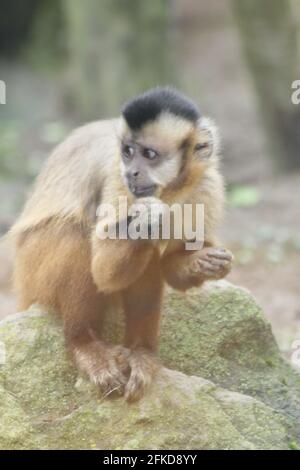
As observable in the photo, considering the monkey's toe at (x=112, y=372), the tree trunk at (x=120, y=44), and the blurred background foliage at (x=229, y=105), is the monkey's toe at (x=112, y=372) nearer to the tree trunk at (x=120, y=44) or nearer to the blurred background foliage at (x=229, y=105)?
the blurred background foliage at (x=229, y=105)

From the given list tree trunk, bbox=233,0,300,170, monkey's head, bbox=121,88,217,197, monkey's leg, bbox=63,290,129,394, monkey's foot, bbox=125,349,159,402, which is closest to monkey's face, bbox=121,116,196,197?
monkey's head, bbox=121,88,217,197

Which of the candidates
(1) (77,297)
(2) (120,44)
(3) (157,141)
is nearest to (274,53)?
(2) (120,44)

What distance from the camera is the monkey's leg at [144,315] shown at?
508cm

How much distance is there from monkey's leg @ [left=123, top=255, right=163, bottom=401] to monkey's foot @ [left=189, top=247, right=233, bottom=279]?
0.73 ft

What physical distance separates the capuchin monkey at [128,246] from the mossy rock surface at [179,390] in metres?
0.13

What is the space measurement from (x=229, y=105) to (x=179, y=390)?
12.4 meters

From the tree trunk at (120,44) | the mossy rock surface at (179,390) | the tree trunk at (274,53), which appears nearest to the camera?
the mossy rock surface at (179,390)

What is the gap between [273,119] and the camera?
12172 mm

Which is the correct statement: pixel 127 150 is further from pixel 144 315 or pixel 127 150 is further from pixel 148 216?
pixel 144 315

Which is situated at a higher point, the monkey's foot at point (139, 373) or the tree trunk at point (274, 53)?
the tree trunk at point (274, 53)

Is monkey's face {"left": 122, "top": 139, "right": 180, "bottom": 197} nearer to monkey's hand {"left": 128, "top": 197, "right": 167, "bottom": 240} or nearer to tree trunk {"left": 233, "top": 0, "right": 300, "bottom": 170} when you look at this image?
monkey's hand {"left": 128, "top": 197, "right": 167, "bottom": 240}

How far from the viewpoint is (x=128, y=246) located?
15.5ft

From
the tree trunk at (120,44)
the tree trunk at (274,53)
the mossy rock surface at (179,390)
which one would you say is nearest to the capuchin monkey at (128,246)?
the mossy rock surface at (179,390)
